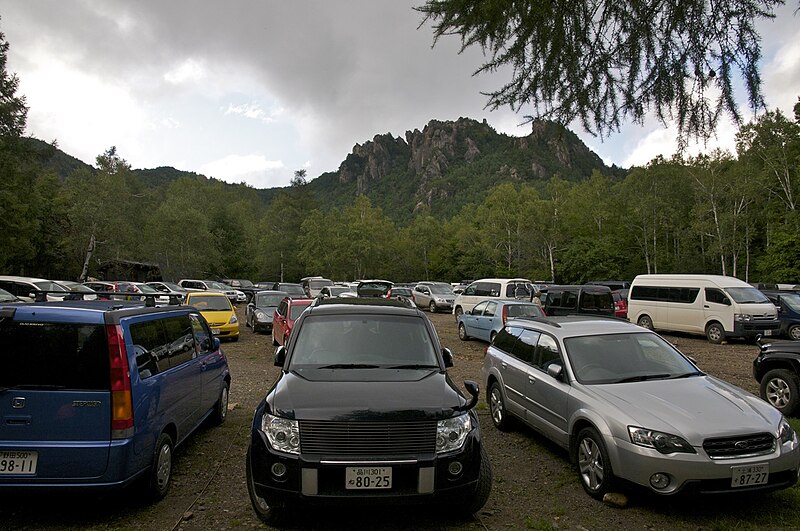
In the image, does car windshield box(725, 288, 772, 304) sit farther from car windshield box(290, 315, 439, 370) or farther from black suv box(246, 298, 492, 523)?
black suv box(246, 298, 492, 523)

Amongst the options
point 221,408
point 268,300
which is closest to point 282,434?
point 221,408

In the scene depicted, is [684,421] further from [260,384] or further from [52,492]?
[260,384]

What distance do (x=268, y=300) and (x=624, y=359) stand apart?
17.3 meters

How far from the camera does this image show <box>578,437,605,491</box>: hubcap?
4.94 m

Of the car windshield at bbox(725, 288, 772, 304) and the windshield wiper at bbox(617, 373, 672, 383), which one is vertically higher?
the car windshield at bbox(725, 288, 772, 304)

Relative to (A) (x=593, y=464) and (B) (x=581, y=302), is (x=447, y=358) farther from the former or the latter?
(B) (x=581, y=302)

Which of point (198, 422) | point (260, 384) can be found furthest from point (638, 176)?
point (198, 422)

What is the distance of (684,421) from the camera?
Answer: 15.2 ft

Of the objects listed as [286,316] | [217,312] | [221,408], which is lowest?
[221,408]

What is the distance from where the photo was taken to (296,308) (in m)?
15.0

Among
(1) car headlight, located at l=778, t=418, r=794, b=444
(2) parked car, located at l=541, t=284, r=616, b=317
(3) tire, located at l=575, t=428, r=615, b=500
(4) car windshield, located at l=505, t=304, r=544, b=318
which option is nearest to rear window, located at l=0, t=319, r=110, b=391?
(3) tire, located at l=575, t=428, r=615, b=500

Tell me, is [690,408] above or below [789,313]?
above

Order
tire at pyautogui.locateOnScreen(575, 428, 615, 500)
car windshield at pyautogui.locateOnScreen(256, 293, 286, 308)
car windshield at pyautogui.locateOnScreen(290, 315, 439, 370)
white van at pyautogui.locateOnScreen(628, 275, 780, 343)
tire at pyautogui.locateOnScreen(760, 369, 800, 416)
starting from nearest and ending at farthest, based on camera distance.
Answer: tire at pyautogui.locateOnScreen(575, 428, 615, 500) < car windshield at pyautogui.locateOnScreen(290, 315, 439, 370) < tire at pyautogui.locateOnScreen(760, 369, 800, 416) < white van at pyautogui.locateOnScreen(628, 275, 780, 343) < car windshield at pyautogui.locateOnScreen(256, 293, 286, 308)

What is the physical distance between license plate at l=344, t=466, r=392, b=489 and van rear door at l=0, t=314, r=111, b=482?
6.53 ft
